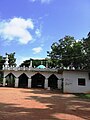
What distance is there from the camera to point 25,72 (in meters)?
46.9

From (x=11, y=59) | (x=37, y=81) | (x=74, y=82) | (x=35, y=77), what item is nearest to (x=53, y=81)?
(x=37, y=81)

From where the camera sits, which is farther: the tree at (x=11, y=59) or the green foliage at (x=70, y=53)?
the tree at (x=11, y=59)

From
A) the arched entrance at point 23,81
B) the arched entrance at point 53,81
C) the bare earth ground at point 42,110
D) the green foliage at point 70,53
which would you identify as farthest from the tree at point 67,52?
the bare earth ground at point 42,110

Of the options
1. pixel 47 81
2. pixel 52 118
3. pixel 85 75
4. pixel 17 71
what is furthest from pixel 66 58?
pixel 52 118

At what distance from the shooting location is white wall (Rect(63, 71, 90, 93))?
1292 inches

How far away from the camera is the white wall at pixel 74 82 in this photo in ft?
108

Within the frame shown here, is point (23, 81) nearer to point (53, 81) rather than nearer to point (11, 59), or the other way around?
point (53, 81)

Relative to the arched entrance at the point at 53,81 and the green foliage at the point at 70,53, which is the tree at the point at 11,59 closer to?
the green foliage at the point at 70,53

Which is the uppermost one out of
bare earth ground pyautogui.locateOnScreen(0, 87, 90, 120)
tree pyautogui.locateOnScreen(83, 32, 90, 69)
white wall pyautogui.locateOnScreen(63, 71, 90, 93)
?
tree pyautogui.locateOnScreen(83, 32, 90, 69)

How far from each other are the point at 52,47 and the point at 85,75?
22.0m

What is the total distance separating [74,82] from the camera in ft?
109

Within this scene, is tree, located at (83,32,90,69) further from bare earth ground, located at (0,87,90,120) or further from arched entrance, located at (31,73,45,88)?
bare earth ground, located at (0,87,90,120)

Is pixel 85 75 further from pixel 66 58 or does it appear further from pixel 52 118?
pixel 52 118

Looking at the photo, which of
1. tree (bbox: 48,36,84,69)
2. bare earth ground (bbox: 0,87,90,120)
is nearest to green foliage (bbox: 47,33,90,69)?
tree (bbox: 48,36,84,69)
